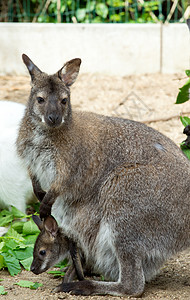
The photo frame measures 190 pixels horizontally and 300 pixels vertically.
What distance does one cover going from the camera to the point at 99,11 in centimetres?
954

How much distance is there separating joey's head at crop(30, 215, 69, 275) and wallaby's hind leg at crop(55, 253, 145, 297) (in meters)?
0.21

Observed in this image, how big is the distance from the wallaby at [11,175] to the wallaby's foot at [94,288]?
4.31 feet

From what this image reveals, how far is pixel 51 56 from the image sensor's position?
9.23m

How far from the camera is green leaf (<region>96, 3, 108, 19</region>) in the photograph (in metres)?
9.44

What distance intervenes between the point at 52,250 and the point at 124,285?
576mm

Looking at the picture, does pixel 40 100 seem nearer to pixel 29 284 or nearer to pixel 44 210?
pixel 44 210

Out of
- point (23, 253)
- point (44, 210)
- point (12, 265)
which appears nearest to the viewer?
point (44, 210)

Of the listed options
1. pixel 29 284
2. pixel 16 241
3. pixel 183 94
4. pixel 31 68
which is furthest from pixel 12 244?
pixel 183 94

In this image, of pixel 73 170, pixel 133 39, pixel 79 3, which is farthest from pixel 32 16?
pixel 73 170

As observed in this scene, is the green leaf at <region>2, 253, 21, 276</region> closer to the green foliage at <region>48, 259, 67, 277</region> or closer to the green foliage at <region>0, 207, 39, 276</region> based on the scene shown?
the green foliage at <region>0, 207, 39, 276</region>

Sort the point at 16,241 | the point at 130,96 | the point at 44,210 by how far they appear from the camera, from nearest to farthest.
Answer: the point at 44,210
the point at 16,241
the point at 130,96

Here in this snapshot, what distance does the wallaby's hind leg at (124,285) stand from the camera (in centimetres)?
363

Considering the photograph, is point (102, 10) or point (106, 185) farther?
point (102, 10)

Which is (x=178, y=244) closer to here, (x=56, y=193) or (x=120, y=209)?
(x=120, y=209)
